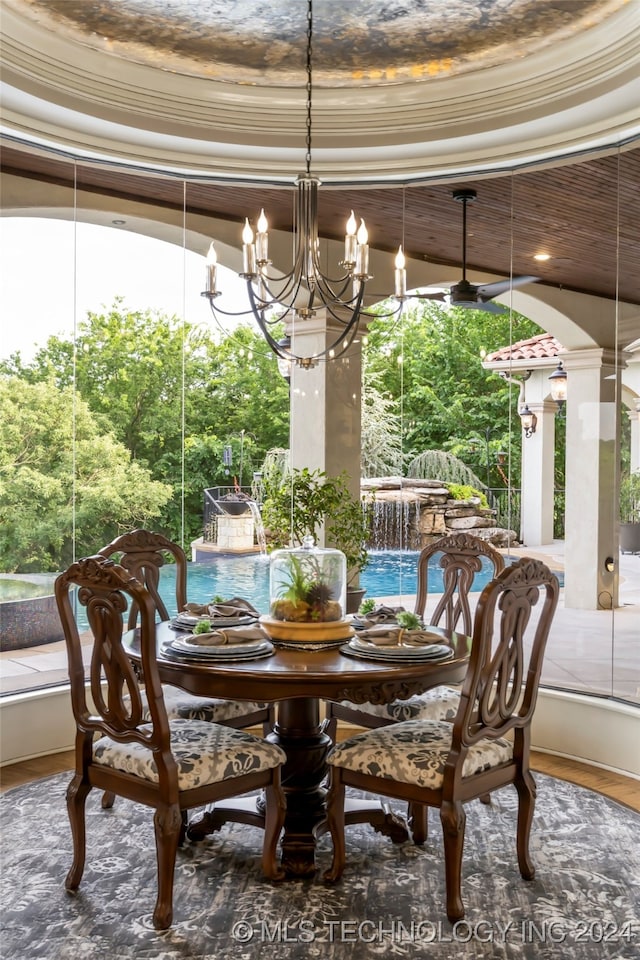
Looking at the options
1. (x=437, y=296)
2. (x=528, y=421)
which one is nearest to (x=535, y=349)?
(x=528, y=421)

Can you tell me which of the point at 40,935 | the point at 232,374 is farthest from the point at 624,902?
the point at 232,374

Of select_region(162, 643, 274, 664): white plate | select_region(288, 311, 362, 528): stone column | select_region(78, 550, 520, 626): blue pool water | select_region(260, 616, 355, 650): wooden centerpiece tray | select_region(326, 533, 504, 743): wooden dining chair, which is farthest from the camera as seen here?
select_region(288, 311, 362, 528): stone column

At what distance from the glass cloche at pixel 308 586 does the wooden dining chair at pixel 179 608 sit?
436 millimetres

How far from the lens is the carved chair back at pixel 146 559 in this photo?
12.4ft

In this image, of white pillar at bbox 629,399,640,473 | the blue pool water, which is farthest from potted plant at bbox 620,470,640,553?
the blue pool water

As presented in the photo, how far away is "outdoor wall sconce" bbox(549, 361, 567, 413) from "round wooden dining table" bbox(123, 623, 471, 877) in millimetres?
1821

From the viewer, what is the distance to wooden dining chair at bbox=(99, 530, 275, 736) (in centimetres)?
349

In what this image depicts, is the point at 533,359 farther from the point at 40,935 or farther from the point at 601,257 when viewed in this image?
the point at 40,935

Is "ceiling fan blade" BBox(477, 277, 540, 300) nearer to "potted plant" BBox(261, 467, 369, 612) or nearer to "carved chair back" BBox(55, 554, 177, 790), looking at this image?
"potted plant" BBox(261, 467, 369, 612)

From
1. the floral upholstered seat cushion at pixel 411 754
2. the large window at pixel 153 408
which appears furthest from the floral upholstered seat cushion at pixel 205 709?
the large window at pixel 153 408

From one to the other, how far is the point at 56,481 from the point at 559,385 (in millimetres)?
2745

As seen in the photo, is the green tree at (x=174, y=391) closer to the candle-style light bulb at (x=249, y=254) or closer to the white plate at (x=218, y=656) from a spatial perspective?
the candle-style light bulb at (x=249, y=254)

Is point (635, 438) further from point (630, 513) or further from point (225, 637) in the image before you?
point (225, 637)

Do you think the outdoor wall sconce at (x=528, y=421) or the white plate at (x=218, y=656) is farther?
the outdoor wall sconce at (x=528, y=421)
